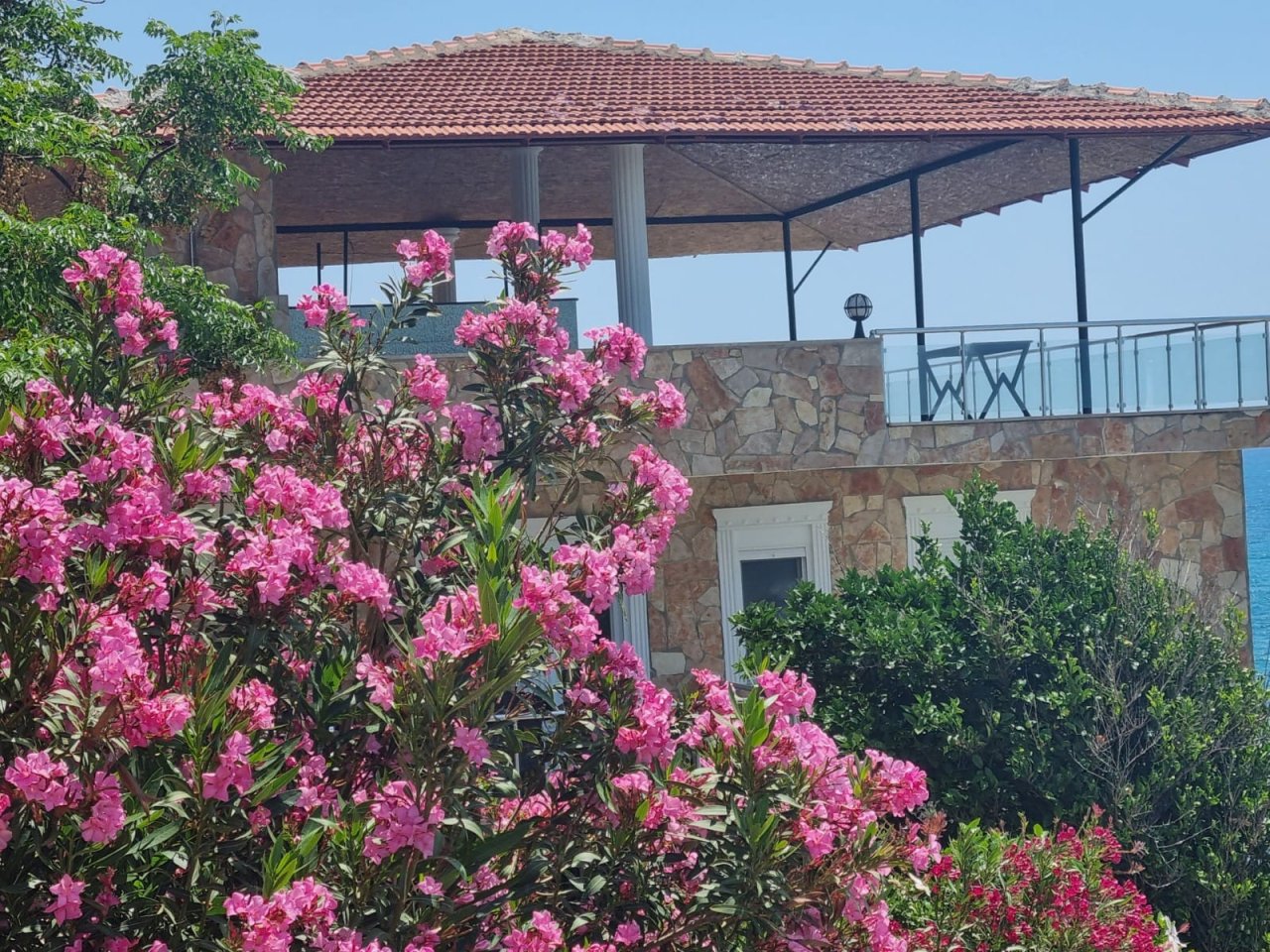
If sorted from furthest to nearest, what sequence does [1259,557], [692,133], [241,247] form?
[1259,557], [241,247], [692,133]

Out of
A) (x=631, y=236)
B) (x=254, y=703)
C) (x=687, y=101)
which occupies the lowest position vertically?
(x=254, y=703)

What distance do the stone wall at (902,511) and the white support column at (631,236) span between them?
2.71 metres

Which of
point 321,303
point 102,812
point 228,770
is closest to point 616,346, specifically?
point 321,303

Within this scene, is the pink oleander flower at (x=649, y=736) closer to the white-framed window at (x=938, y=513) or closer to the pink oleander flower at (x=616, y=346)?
the pink oleander flower at (x=616, y=346)

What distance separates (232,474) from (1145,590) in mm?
8071

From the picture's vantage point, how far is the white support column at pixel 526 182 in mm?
15039

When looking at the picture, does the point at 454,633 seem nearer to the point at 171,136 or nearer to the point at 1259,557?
the point at 171,136

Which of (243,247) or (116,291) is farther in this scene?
(243,247)

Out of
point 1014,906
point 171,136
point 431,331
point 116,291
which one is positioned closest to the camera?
point 116,291

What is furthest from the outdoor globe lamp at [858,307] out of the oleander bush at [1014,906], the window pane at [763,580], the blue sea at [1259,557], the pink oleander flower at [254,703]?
the blue sea at [1259,557]

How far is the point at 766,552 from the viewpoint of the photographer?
1730cm

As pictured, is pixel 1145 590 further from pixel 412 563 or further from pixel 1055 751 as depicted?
pixel 412 563

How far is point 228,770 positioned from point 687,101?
471 inches

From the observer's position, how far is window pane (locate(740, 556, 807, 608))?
17250 mm
